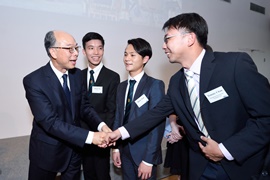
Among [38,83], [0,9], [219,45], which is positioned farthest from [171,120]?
[219,45]

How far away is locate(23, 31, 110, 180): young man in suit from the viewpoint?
1.37 metres

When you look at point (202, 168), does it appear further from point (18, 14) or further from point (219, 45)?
point (219, 45)

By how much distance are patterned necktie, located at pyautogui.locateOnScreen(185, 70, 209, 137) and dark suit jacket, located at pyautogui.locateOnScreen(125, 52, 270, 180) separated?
0.03 m

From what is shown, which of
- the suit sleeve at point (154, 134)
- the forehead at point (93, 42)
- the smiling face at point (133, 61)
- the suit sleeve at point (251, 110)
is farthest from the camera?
the forehead at point (93, 42)

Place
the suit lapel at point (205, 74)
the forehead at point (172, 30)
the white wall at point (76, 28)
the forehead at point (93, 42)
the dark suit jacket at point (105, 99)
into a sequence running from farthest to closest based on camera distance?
the white wall at point (76, 28) → the forehead at point (93, 42) → the dark suit jacket at point (105, 99) → the forehead at point (172, 30) → the suit lapel at point (205, 74)

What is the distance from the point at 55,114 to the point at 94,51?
0.89 metres

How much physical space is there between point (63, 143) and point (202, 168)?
888 millimetres

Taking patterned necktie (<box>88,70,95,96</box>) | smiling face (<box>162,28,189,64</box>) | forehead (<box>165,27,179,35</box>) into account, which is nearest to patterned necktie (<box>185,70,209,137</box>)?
smiling face (<box>162,28,189,64</box>)

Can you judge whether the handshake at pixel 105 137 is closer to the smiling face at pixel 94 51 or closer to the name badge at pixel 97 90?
the name badge at pixel 97 90

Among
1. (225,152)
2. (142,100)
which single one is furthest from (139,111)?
(225,152)

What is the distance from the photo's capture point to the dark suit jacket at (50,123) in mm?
1358

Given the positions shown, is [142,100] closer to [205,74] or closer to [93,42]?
[205,74]

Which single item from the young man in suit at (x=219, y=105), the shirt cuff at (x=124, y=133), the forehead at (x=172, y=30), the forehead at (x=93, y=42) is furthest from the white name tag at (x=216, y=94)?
the forehead at (x=93, y=42)

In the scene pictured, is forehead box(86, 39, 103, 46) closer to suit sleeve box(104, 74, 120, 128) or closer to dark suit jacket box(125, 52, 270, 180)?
suit sleeve box(104, 74, 120, 128)
